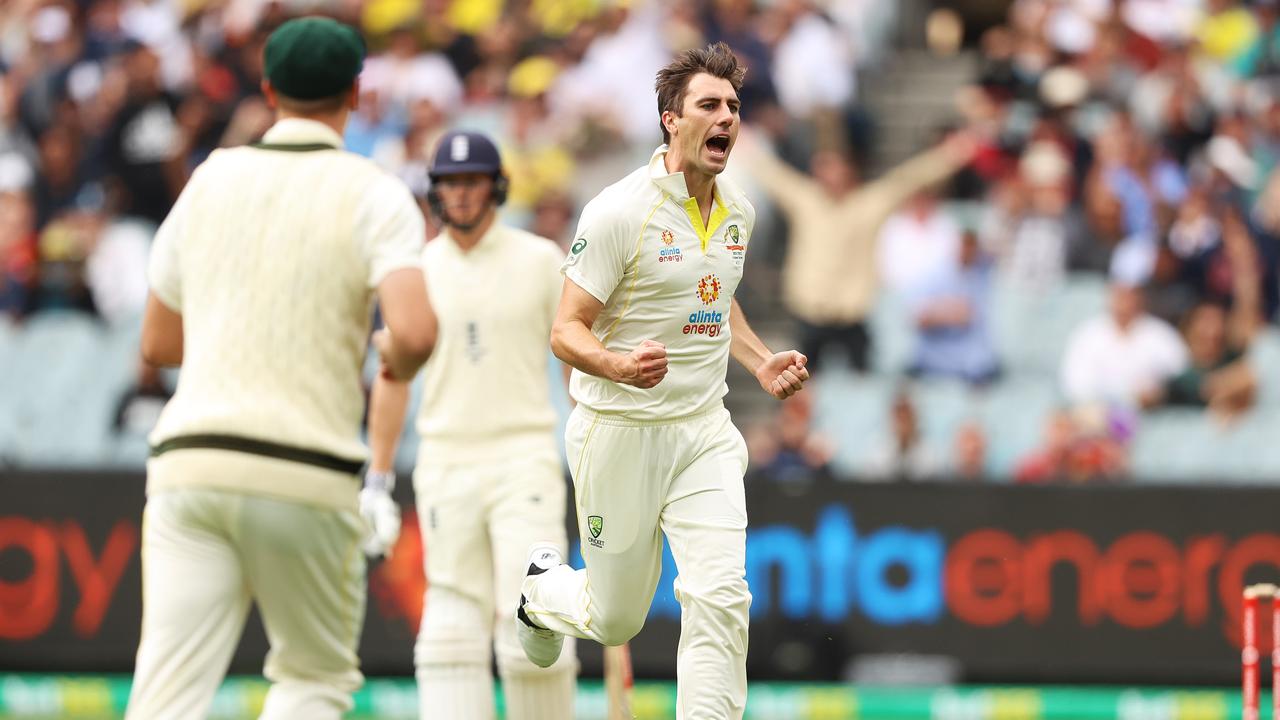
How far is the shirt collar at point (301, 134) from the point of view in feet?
18.5

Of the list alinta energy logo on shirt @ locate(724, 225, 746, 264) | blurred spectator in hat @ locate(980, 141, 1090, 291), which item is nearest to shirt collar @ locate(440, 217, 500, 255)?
alinta energy logo on shirt @ locate(724, 225, 746, 264)

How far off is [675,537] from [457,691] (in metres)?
1.95

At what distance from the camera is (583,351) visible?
673 centimetres

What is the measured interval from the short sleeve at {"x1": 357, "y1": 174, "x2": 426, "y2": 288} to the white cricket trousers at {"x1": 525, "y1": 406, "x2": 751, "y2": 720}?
1.87 m

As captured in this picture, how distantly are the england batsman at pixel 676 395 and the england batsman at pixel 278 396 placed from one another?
4.81 feet

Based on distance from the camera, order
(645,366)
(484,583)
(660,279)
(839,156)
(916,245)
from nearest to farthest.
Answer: (645,366) → (660,279) → (484,583) → (916,245) → (839,156)

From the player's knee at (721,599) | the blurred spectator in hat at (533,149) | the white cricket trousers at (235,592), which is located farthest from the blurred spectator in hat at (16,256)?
the white cricket trousers at (235,592)

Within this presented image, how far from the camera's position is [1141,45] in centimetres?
1642

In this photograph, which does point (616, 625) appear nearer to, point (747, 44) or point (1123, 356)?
point (1123, 356)

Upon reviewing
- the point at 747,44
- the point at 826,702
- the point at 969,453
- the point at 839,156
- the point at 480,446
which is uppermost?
the point at 747,44

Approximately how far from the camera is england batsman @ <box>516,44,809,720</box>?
6.97 m

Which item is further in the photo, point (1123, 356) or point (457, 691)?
point (1123, 356)

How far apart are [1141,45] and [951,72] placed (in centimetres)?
198

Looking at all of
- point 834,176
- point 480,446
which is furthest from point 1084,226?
point 480,446
